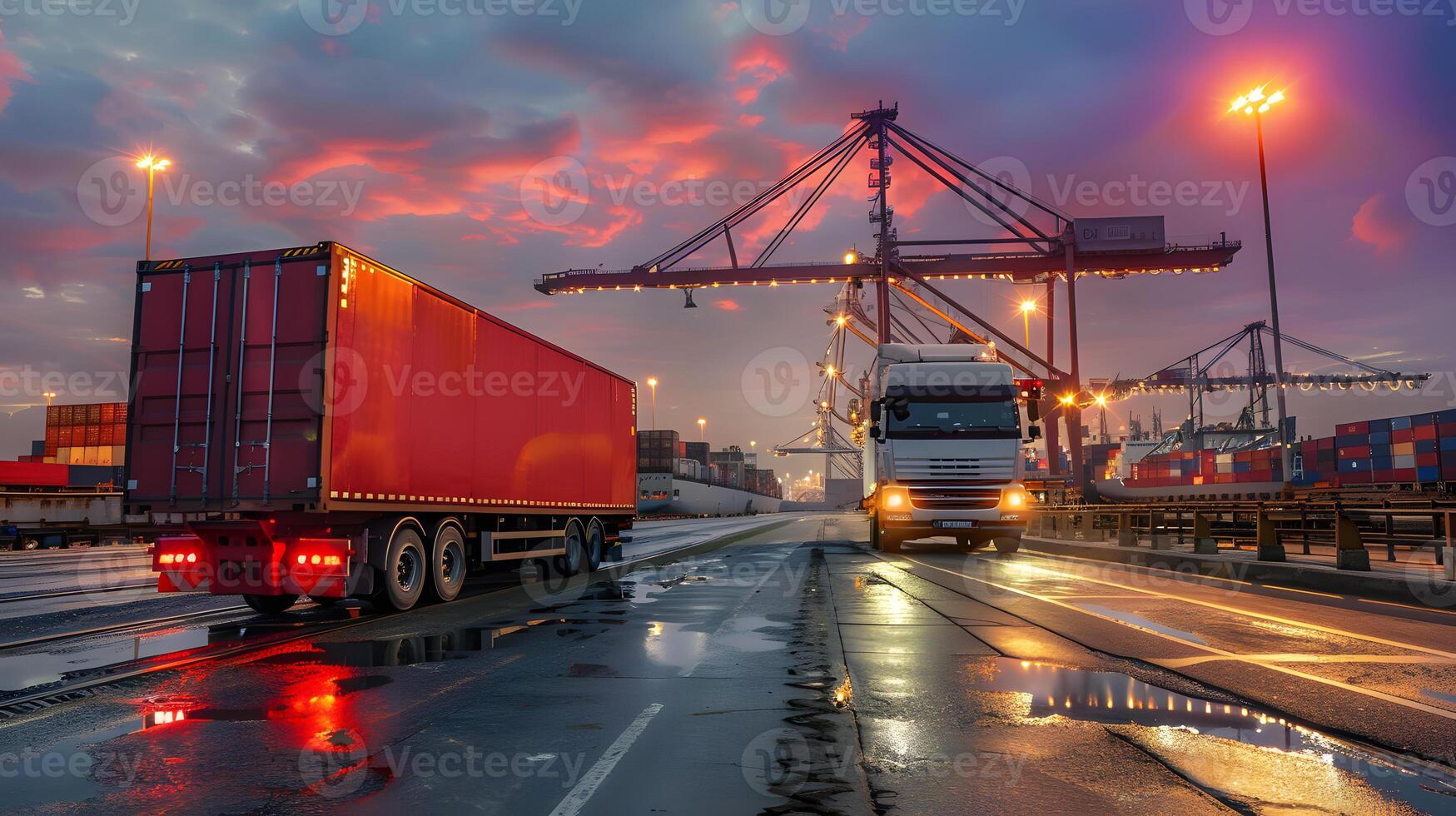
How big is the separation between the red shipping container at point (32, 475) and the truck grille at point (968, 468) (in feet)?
146

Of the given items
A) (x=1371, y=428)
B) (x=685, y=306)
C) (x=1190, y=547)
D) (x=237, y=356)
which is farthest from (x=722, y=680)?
(x=685, y=306)

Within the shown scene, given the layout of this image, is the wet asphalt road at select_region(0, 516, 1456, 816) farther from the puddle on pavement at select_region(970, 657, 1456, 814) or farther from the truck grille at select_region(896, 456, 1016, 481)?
the truck grille at select_region(896, 456, 1016, 481)

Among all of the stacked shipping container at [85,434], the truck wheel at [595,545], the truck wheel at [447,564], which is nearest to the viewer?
the truck wheel at [447,564]

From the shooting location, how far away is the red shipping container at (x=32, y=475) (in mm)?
45406

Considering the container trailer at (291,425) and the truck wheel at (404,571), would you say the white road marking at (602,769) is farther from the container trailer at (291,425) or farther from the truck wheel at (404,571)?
the truck wheel at (404,571)

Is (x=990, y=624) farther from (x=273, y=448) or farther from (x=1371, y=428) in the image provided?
(x=1371, y=428)

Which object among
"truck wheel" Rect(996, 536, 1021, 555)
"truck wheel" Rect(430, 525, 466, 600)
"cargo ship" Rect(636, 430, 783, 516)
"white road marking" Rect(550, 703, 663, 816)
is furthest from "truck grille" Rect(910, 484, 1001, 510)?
"cargo ship" Rect(636, 430, 783, 516)

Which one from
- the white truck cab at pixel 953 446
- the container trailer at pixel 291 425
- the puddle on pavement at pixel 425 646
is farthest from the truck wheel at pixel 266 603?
the white truck cab at pixel 953 446

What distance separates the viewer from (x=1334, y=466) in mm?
52062

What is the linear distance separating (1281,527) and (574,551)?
17882 millimetres

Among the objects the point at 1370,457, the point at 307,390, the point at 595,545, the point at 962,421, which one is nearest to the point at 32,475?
the point at 595,545

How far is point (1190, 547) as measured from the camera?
67.7 ft

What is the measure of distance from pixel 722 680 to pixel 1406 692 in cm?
479

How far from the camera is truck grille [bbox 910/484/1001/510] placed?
62.8 feet
